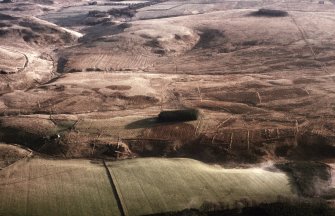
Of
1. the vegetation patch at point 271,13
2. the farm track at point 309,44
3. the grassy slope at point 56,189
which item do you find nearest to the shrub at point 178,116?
the grassy slope at point 56,189

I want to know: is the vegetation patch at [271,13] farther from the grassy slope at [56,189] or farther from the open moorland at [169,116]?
the grassy slope at [56,189]

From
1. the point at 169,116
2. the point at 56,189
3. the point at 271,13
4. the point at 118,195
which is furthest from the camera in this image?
the point at 271,13

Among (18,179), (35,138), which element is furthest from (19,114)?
(18,179)

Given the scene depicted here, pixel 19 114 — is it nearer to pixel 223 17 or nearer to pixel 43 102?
pixel 43 102

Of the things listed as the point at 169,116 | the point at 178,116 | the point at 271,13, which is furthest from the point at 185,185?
the point at 271,13

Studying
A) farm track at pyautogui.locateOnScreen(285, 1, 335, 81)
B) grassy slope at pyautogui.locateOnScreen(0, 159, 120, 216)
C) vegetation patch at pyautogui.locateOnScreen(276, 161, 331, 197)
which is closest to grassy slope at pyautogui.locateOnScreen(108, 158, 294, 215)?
vegetation patch at pyautogui.locateOnScreen(276, 161, 331, 197)

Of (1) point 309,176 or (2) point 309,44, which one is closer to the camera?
(1) point 309,176

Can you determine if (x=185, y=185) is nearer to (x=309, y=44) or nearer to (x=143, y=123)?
(x=143, y=123)

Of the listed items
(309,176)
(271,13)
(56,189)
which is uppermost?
(271,13)

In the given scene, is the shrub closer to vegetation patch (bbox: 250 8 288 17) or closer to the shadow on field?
the shadow on field
